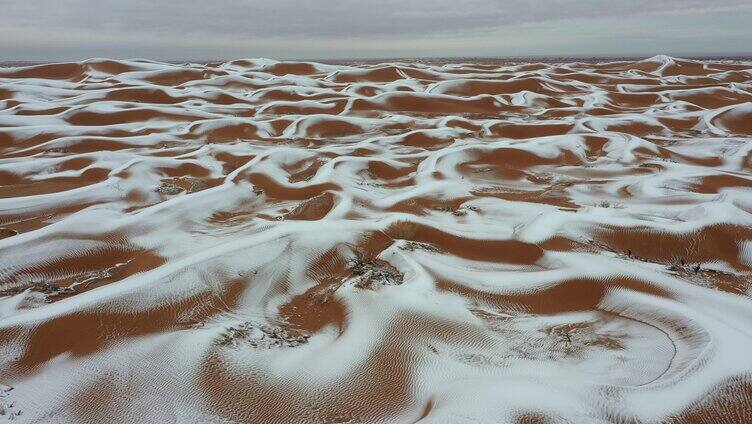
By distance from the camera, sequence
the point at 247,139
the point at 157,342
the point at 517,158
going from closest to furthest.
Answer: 1. the point at 157,342
2. the point at 517,158
3. the point at 247,139

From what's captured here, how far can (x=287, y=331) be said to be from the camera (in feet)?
8.87

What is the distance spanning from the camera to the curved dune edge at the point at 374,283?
2141mm

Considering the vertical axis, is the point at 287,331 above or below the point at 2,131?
below

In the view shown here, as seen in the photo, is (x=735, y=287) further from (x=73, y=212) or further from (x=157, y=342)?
(x=73, y=212)

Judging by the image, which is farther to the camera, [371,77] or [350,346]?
[371,77]

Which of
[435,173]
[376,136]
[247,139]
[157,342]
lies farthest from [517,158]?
[157,342]

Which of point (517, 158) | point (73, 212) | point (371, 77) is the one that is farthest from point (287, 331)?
point (371, 77)

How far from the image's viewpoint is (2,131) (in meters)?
7.79

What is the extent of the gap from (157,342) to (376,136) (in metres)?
6.73

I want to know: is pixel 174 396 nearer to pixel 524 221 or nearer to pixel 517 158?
pixel 524 221

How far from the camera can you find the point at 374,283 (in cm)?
311

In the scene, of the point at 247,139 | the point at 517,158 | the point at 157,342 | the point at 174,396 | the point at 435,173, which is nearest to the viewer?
the point at 174,396

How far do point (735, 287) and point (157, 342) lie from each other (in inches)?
144

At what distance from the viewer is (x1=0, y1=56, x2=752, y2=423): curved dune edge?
7.02 feet
